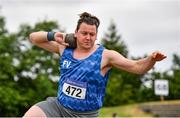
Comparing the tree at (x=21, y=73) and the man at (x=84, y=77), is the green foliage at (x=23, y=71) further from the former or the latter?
the man at (x=84, y=77)

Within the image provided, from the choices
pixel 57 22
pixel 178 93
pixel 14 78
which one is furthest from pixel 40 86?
pixel 178 93

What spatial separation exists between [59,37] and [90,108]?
993 mm

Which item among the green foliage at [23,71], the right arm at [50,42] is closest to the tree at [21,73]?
the green foliage at [23,71]

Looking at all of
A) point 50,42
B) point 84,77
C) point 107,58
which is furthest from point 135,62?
point 50,42

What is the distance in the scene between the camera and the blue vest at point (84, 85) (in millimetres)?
6180

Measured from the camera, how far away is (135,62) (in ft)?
19.7

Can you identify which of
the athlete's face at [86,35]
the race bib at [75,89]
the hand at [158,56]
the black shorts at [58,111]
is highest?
the athlete's face at [86,35]

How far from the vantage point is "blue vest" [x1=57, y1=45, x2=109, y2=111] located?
243 inches

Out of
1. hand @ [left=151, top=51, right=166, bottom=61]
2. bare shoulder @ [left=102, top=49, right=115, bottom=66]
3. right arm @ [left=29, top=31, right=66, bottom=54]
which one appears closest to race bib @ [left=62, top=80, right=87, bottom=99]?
bare shoulder @ [left=102, top=49, right=115, bottom=66]

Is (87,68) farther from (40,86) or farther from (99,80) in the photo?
(40,86)

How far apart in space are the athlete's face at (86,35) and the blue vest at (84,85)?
14cm

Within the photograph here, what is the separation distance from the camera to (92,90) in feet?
20.3

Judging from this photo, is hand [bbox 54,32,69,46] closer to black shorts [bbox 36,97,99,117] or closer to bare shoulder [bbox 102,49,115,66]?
bare shoulder [bbox 102,49,115,66]

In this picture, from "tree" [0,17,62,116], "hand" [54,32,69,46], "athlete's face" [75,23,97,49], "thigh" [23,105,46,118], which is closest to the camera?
"thigh" [23,105,46,118]
